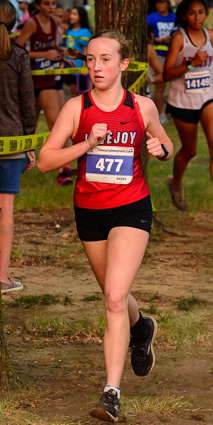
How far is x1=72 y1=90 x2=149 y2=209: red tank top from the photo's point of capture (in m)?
3.26

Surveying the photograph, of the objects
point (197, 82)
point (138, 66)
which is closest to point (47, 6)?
point (138, 66)

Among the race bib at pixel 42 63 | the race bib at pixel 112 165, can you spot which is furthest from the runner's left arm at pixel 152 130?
the race bib at pixel 42 63

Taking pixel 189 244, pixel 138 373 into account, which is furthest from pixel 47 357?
pixel 189 244

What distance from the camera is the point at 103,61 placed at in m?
3.24

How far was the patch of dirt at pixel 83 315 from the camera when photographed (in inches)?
135

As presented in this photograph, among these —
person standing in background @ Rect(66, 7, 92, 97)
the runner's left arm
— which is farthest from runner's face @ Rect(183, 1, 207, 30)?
person standing in background @ Rect(66, 7, 92, 97)

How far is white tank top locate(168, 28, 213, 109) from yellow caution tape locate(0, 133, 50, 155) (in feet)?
6.73

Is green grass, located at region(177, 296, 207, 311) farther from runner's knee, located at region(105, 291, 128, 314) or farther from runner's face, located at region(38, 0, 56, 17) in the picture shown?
runner's face, located at region(38, 0, 56, 17)

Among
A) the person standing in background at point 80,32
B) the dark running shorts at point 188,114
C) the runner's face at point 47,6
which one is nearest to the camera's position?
the dark running shorts at point 188,114

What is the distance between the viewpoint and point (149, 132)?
3.50 meters

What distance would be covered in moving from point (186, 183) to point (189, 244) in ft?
10.0

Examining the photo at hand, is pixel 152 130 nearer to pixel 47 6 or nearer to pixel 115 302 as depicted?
pixel 115 302

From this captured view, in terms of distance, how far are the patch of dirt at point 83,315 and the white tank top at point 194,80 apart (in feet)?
4.62

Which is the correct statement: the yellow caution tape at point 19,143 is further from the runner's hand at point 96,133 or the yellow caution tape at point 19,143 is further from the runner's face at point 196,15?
the runner's face at point 196,15
